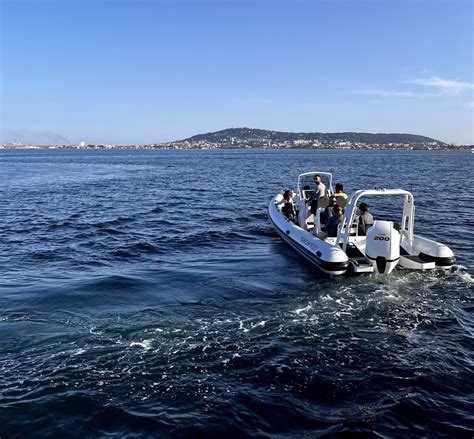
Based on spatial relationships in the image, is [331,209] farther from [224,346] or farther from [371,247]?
[224,346]

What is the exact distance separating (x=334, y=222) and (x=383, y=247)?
8.28ft

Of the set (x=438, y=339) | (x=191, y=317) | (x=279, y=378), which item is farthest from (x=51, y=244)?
(x=438, y=339)

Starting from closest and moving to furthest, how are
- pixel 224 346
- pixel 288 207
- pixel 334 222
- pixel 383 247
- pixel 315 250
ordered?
pixel 224 346 → pixel 383 247 → pixel 315 250 → pixel 334 222 → pixel 288 207

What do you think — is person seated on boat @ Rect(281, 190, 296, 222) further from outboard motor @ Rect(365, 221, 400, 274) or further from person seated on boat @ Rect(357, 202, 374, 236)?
outboard motor @ Rect(365, 221, 400, 274)

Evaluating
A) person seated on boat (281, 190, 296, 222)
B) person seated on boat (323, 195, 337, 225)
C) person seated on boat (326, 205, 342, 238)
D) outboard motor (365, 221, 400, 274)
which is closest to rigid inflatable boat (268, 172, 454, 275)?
outboard motor (365, 221, 400, 274)

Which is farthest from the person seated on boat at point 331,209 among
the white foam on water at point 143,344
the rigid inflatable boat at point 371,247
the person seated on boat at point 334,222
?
the white foam on water at point 143,344

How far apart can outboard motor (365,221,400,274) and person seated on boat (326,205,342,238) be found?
2057 millimetres

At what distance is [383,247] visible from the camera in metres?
11.6

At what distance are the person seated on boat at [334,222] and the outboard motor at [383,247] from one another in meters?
2.06

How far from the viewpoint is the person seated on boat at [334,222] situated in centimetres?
1380

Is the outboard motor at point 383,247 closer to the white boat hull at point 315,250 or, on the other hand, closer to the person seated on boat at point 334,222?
the white boat hull at point 315,250

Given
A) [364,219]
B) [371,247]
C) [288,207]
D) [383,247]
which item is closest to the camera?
[383,247]

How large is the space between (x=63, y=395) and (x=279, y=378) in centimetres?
313

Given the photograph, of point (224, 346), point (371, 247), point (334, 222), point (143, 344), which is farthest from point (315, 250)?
point (143, 344)
